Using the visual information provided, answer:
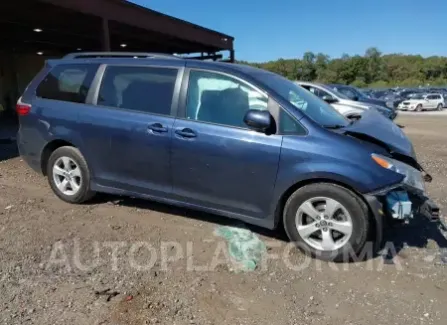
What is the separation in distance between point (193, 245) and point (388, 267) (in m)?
1.74

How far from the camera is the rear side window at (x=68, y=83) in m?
4.96

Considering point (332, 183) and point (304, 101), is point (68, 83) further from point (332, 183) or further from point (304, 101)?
point (332, 183)

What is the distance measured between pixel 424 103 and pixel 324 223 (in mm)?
31062

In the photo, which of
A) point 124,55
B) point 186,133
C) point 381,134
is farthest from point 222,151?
point 124,55

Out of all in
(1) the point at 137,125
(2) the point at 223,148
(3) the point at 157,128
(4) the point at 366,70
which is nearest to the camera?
(2) the point at 223,148

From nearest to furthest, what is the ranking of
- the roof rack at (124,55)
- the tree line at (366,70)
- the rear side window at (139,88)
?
the rear side window at (139,88), the roof rack at (124,55), the tree line at (366,70)

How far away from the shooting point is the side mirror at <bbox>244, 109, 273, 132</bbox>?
149 inches

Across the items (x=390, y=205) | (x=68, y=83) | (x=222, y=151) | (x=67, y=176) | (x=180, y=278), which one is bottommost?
(x=180, y=278)

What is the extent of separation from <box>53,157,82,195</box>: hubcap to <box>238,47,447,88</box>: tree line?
83.6m

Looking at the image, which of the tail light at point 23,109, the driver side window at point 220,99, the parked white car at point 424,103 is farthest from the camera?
the parked white car at point 424,103

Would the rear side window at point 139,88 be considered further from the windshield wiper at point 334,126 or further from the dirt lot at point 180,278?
the windshield wiper at point 334,126

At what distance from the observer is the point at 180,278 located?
3486mm

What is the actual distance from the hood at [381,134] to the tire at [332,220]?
0.56 m

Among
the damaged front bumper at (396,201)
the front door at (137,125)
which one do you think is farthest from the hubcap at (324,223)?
the front door at (137,125)
